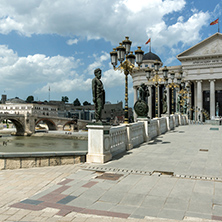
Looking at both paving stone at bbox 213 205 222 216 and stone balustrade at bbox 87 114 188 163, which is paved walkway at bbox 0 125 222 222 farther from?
stone balustrade at bbox 87 114 188 163

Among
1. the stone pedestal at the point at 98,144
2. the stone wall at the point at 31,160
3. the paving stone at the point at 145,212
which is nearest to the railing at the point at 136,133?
the stone pedestal at the point at 98,144

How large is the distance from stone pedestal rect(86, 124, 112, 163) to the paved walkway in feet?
1.45

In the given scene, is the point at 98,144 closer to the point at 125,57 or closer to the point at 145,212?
the point at 145,212

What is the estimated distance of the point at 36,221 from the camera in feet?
16.7

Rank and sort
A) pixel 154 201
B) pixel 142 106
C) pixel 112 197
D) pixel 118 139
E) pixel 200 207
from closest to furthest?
pixel 200 207, pixel 154 201, pixel 112 197, pixel 118 139, pixel 142 106

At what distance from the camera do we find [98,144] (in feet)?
33.5

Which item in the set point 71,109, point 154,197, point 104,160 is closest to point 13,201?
point 154,197

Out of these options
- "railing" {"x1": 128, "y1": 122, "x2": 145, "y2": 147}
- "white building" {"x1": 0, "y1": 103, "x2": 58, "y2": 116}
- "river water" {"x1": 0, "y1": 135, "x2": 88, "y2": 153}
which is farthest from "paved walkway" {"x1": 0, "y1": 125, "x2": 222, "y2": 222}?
"white building" {"x1": 0, "y1": 103, "x2": 58, "y2": 116}

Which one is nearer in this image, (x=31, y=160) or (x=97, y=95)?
(x=31, y=160)

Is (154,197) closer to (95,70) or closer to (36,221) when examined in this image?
(36,221)

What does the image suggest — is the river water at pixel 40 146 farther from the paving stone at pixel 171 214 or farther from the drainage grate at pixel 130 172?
the paving stone at pixel 171 214

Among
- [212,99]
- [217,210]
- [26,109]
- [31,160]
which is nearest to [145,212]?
[217,210]

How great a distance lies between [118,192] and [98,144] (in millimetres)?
3688

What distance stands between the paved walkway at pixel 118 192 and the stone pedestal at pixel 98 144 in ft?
1.45
